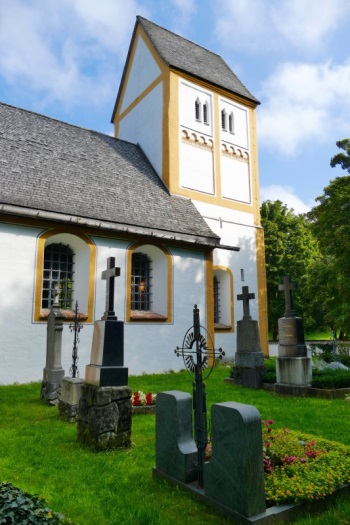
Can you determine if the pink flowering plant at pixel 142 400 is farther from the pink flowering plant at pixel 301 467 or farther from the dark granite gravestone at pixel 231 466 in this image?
the dark granite gravestone at pixel 231 466

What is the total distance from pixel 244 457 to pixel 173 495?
1047 millimetres

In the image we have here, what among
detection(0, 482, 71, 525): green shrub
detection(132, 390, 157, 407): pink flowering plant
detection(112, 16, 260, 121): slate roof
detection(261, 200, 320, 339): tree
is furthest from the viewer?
detection(261, 200, 320, 339): tree

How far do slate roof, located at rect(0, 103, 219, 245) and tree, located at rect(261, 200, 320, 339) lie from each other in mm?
16698

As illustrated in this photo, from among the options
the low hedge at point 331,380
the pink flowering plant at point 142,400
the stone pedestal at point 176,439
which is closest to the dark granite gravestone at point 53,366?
the pink flowering plant at point 142,400

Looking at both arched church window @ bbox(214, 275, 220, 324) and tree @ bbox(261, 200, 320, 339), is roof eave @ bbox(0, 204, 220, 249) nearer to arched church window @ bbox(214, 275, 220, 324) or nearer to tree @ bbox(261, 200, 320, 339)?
arched church window @ bbox(214, 275, 220, 324)

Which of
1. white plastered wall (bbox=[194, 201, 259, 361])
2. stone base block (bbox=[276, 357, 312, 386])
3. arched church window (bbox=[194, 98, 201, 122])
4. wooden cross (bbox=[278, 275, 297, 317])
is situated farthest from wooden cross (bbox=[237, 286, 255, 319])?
arched church window (bbox=[194, 98, 201, 122])

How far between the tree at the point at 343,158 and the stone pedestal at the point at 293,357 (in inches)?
531

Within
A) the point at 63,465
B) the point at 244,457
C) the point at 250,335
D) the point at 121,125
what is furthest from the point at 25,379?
the point at 121,125

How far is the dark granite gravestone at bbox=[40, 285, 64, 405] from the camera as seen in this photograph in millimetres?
8086

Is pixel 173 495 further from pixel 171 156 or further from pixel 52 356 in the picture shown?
pixel 171 156

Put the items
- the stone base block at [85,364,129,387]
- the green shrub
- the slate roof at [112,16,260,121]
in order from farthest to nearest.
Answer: the slate roof at [112,16,260,121], the stone base block at [85,364,129,387], the green shrub

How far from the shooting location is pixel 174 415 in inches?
162

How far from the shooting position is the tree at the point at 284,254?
100 feet

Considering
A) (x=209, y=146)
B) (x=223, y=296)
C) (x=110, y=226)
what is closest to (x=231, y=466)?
(x=110, y=226)
